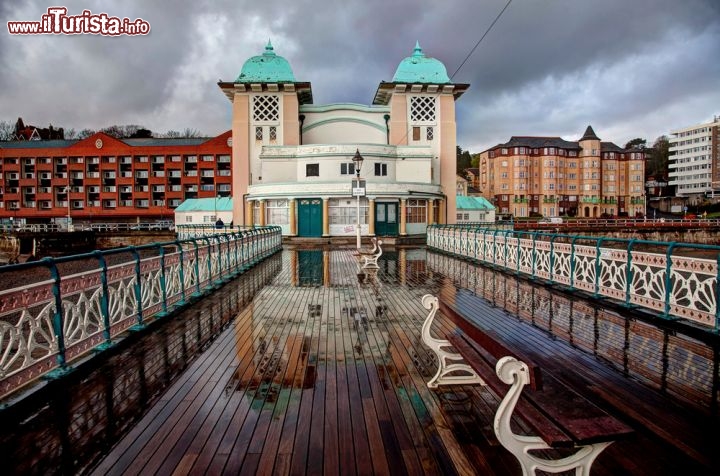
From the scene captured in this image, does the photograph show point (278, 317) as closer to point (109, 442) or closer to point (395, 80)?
point (109, 442)

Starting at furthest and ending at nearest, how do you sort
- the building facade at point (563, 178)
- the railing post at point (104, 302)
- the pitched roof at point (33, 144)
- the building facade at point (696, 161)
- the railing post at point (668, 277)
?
the building facade at point (696, 161) → the building facade at point (563, 178) → the pitched roof at point (33, 144) → the railing post at point (668, 277) → the railing post at point (104, 302)

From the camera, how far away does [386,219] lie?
30250mm

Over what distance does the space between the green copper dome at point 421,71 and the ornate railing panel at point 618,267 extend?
2493 centimetres

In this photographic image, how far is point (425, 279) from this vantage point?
11.7 meters

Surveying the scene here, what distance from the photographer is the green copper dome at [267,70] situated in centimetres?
3619

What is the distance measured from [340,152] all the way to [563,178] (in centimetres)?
5583

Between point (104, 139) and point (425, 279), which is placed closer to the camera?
point (425, 279)

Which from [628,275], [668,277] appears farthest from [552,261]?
[668,277]

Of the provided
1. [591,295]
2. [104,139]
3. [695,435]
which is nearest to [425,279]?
[591,295]

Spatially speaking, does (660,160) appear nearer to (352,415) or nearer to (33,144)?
(352,415)

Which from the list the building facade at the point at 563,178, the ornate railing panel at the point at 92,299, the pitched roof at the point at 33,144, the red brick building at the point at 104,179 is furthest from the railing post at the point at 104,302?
the building facade at the point at 563,178

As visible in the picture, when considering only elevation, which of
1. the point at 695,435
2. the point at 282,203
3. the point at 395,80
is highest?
the point at 395,80

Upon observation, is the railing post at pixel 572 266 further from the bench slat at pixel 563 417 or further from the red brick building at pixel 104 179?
the red brick building at pixel 104 179

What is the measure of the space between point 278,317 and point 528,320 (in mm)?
4094
